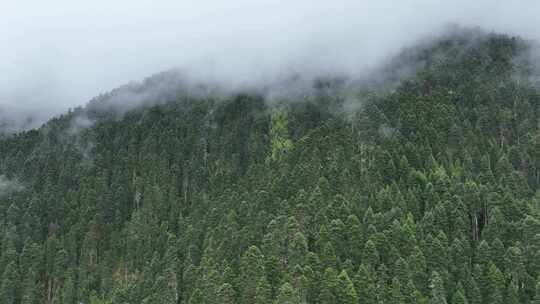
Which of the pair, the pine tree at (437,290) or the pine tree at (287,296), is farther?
the pine tree at (437,290)

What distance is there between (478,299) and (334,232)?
90.8 ft

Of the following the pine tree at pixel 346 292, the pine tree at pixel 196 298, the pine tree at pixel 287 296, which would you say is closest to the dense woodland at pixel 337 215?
the pine tree at pixel 287 296

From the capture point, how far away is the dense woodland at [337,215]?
11344cm

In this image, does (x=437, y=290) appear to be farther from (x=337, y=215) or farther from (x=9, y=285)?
(x=9, y=285)

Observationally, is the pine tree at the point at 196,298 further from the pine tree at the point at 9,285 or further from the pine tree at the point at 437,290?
the pine tree at the point at 9,285

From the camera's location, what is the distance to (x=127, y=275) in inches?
6442

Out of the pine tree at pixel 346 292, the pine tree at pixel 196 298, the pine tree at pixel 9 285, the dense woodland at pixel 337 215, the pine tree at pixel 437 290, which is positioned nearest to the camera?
the pine tree at pixel 346 292

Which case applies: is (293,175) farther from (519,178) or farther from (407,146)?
A: (519,178)

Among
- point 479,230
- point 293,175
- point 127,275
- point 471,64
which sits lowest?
point 127,275

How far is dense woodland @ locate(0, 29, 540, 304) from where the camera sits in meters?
113

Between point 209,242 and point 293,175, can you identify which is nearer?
point 209,242

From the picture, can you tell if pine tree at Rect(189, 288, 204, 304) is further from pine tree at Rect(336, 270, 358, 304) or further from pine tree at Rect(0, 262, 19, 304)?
pine tree at Rect(0, 262, 19, 304)

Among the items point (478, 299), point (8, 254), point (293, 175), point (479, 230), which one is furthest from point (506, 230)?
point (8, 254)

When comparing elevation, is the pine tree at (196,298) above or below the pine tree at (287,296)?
below
